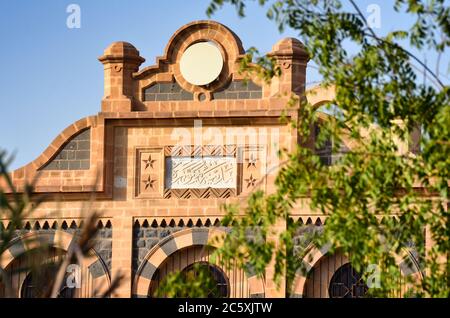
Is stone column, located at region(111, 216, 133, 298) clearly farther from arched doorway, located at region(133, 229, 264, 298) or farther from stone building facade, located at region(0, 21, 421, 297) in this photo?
arched doorway, located at region(133, 229, 264, 298)

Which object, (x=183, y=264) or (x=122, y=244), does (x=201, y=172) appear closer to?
(x=183, y=264)

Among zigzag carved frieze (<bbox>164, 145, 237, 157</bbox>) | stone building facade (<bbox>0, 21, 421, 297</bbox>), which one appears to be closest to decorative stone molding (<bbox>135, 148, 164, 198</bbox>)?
stone building facade (<bbox>0, 21, 421, 297</bbox>)

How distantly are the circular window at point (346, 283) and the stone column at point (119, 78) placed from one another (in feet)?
19.5

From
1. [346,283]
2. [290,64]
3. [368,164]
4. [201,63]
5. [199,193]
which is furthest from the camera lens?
[201,63]

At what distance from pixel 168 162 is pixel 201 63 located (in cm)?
234

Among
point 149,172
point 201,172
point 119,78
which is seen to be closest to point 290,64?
point 201,172

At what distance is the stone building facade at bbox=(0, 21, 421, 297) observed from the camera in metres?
31.5

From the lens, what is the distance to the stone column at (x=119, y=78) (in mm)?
32094

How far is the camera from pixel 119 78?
105ft

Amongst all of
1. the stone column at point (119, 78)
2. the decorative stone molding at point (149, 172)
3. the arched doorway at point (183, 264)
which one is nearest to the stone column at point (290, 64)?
the decorative stone molding at point (149, 172)

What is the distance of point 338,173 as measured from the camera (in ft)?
65.5

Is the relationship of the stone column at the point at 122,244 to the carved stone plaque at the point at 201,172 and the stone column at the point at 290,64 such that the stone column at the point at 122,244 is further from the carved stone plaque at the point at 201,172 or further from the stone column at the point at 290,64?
the stone column at the point at 290,64
